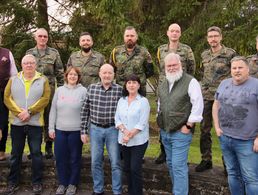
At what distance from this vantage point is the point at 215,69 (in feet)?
18.3

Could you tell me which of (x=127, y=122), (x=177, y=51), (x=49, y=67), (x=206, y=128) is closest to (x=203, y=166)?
(x=206, y=128)

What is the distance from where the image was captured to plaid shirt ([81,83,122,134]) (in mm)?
5539

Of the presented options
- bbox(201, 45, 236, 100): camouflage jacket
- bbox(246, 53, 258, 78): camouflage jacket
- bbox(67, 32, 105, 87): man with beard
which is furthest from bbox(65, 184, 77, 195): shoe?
bbox(246, 53, 258, 78): camouflage jacket

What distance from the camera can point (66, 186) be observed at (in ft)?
19.7

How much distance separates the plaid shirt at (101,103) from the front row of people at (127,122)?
0.01 meters

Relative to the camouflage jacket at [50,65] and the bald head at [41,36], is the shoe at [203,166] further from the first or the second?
the bald head at [41,36]

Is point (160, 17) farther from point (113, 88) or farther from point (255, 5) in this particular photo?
point (113, 88)

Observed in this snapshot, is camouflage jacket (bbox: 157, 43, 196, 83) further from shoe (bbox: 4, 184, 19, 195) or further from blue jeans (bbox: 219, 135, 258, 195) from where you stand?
shoe (bbox: 4, 184, 19, 195)

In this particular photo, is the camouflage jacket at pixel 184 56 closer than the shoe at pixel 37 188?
Yes

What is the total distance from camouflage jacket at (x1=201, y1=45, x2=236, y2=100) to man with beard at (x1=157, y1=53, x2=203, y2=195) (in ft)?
2.25

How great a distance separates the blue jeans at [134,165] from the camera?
5305 mm

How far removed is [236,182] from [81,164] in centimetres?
264

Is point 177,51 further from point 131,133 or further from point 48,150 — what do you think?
point 48,150

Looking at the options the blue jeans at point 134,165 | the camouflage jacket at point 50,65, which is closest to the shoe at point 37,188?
the blue jeans at point 134,165
